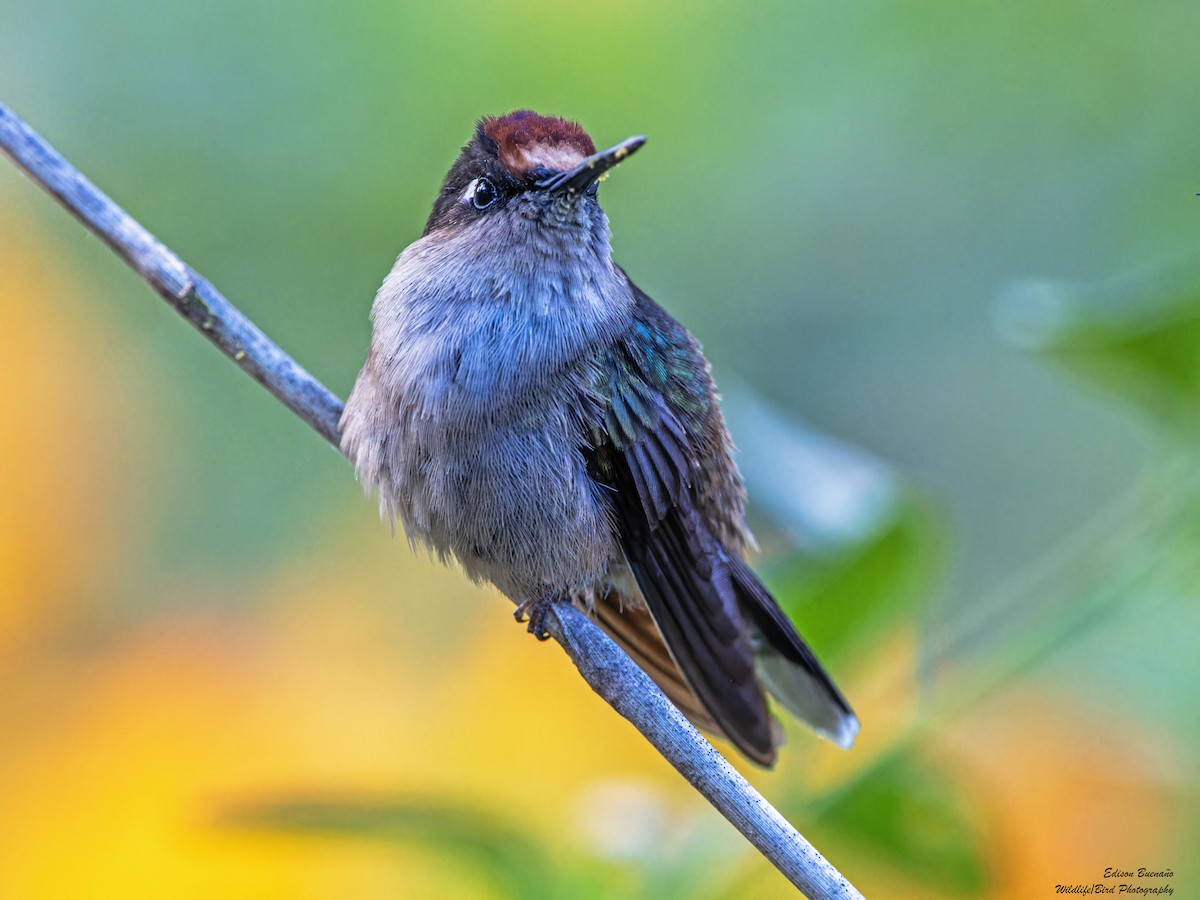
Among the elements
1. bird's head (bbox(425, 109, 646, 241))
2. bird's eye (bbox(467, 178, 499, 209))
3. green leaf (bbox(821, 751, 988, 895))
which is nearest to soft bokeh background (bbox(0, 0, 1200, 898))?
green leaf (bbox(821, 751, 988, 895))

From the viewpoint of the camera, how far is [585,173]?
2.18 meters

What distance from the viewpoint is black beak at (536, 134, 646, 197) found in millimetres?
1991

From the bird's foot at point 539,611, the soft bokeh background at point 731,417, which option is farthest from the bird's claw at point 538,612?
the soft bokeh background at point 731,417

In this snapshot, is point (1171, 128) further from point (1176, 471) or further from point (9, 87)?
point (9, 87)

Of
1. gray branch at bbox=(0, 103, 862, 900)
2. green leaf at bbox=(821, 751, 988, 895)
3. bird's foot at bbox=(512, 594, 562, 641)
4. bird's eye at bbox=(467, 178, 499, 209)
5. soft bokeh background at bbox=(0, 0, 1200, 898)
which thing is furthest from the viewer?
bird's eye at bbox=(467, 178, 499, 209)

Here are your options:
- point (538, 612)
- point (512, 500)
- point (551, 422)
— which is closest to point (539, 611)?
point (538, 612)

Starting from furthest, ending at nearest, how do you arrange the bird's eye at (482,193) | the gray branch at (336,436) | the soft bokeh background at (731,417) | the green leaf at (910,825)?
the bird's eye at (482,193), the soft bokeh background at (731,417), the green leaf at (910,825), the gray branch at (336,436)

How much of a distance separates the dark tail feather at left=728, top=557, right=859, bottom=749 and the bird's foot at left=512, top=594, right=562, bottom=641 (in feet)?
1.52

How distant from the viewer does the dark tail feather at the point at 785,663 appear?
234 cm

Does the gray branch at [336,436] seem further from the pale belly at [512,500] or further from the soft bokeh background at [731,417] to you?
the soft bokeh background at [731,417]

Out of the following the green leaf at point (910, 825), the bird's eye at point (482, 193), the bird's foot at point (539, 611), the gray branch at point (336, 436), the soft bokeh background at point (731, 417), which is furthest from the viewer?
the bird's eye at point (482, 193)

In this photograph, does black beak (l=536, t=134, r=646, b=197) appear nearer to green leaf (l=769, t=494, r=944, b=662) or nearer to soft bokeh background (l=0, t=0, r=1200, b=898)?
soft bokeh background (l=0, t=0, r=1200, b=898)

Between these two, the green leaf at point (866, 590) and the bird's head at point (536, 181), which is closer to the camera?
the green leaf at point (866, 590)

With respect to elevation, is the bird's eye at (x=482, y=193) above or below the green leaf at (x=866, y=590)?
above
